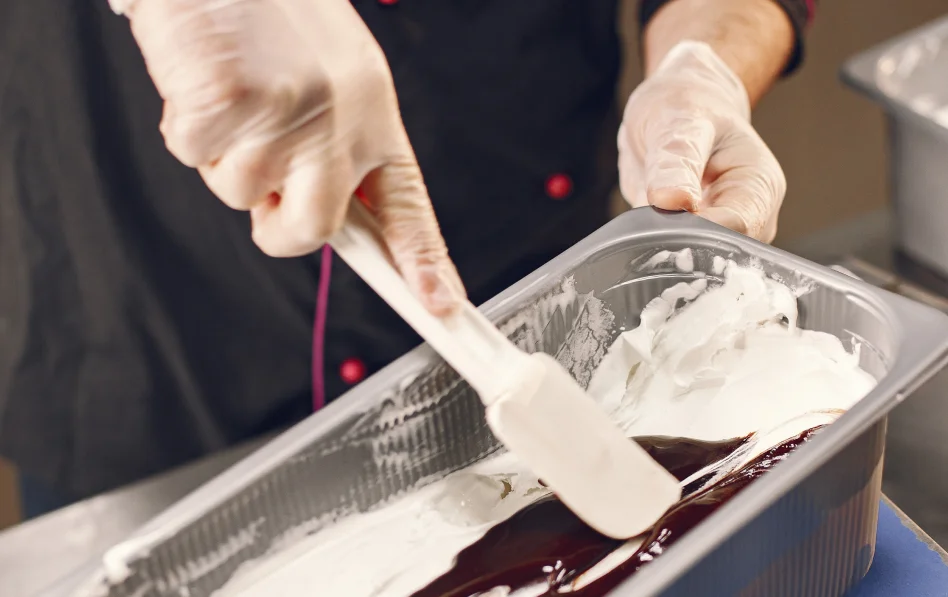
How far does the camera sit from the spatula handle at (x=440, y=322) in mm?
608

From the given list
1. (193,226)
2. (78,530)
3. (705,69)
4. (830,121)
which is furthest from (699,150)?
(830,121)

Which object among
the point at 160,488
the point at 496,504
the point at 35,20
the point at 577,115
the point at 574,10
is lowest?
the point at 160,488

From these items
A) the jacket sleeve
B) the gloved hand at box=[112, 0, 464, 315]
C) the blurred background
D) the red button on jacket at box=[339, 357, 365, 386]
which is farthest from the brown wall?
the gloved hand at box=[112, 0, 464, 315]

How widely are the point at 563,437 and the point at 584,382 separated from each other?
194mm

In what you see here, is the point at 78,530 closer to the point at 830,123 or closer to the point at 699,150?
the point at 699,150

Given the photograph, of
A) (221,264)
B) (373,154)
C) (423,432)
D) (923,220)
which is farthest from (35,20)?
(923,220)

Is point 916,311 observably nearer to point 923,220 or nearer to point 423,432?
point 423,432

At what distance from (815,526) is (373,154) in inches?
15.2

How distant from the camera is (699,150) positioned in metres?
0.79

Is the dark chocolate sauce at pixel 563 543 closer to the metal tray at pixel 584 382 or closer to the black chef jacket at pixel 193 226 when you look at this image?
the metal tray at pixel 584 382

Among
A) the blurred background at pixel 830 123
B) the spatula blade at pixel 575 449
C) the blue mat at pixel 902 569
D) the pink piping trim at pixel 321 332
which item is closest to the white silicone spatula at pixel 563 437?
the spatula blade at pixel 575 449

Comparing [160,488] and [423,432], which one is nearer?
[423,432]

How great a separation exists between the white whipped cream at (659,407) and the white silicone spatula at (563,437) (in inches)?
1.6

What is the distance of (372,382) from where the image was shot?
0.67 meters
